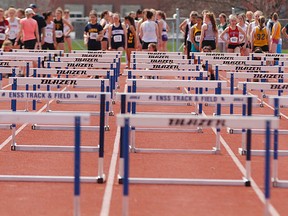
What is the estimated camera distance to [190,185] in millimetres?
9258

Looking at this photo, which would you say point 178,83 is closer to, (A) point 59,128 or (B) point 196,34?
(A) point 59,128

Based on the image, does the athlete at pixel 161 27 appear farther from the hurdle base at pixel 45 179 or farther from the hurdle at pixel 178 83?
the hurdle base at pixel 45 179

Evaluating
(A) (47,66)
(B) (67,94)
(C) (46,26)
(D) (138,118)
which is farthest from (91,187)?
(C) (46,26)

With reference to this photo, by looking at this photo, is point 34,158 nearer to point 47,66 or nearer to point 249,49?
point 47,66

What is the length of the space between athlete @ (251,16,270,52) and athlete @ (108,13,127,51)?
3584 millimetres

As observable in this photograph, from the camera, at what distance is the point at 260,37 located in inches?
910

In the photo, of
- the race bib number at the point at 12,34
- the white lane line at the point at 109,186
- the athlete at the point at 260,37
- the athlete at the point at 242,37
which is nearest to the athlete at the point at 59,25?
the race bib number at the point at 12,34

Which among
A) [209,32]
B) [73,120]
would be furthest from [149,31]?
[73,120]

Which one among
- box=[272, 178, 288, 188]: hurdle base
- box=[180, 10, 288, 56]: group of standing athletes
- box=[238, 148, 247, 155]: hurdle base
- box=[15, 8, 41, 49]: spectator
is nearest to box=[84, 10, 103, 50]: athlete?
box=[15, 8, 41, 49]: spectator

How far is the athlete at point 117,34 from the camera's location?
24.2m

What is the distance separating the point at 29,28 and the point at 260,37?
6104mm

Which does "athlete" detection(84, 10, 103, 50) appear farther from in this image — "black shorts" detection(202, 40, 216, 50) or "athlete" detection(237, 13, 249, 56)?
"athlete" detection(237, 13, 249, 56)

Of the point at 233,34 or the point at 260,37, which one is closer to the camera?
the point at 233,34

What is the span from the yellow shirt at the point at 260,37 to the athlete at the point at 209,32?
157cm
